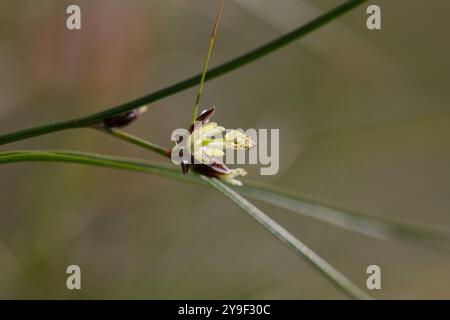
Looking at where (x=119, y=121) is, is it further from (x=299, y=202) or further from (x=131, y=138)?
(x=299, y=202)

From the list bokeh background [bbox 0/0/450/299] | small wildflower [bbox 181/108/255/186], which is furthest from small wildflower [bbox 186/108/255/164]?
bokeh background [bbox 0/0/450/299]

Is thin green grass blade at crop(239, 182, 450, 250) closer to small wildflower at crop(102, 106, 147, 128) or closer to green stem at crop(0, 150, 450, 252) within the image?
green stem at crop(0, 150, 450, 252)

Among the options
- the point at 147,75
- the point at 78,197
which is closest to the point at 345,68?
the point at 147,75

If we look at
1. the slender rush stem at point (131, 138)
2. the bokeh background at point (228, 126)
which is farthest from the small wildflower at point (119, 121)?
the bokeh background at point (228, 126)

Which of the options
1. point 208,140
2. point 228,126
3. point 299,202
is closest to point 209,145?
point 208,140

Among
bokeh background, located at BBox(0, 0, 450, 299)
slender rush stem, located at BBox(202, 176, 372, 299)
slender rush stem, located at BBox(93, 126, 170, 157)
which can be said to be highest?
bokeh background, located at BBox(0, 0, 450, 299)
